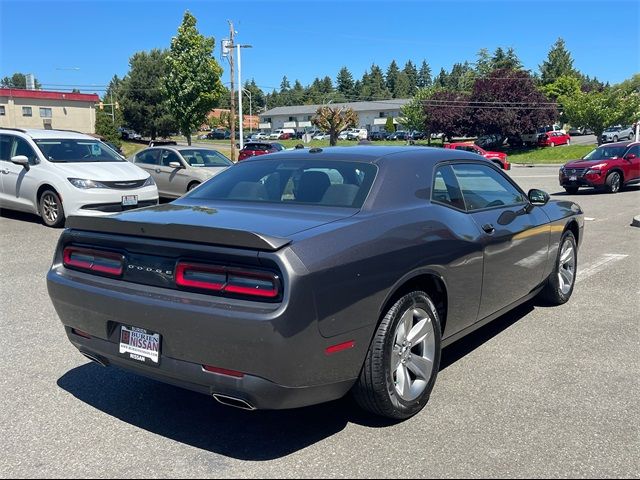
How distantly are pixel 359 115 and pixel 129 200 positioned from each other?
111 meters

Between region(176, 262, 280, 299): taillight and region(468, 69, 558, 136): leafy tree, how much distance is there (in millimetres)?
56067

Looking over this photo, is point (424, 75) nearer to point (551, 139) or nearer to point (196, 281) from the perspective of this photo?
point (551, 139)

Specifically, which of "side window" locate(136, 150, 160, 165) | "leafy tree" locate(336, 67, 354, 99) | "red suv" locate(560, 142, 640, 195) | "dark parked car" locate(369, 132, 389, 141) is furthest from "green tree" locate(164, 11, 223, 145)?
"leafy tree" locate(336, 67, 354, 99)

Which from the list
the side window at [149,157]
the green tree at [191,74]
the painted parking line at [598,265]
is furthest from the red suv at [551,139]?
the painted parking line at [598,265]

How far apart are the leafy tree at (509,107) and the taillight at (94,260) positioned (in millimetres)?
55777

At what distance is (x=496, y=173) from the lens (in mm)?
5125

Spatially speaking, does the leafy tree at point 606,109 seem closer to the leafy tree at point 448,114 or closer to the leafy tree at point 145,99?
the leafy tree at point 448,114

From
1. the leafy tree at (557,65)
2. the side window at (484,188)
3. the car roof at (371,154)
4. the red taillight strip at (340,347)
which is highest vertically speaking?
the leafy tree at (557,65)

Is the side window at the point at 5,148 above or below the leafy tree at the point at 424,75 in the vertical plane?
below

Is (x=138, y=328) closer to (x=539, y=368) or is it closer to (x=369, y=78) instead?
(x=539, y=368)

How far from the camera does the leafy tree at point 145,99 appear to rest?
61.8m

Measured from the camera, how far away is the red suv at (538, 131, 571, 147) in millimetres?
55875

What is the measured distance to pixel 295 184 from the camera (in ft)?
13.6

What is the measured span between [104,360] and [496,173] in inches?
137
